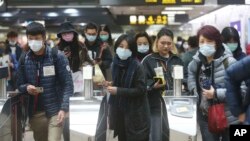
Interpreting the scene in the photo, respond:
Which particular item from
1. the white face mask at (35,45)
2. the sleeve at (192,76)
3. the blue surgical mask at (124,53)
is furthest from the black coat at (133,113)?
the white face mask at (35,45)

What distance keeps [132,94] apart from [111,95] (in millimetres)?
270

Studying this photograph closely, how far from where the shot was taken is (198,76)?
433 centimetres

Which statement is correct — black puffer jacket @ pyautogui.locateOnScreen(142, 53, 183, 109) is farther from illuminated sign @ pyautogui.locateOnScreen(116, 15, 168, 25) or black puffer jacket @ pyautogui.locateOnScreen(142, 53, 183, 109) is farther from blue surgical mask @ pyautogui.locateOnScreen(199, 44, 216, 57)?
illuminated sign @ pyautogui.locateOnScreen(116, 15, 168, 25)

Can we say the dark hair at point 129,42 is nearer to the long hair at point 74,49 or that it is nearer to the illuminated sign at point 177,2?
the long hair at point 74,49

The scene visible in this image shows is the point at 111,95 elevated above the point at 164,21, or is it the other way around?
the point at 164,21

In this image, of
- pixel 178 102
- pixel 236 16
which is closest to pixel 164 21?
pixel 236 16

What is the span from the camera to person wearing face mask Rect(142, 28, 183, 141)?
15.2 feet

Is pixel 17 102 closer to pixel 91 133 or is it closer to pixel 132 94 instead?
pixel 91 133

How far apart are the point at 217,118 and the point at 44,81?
1.61 meters

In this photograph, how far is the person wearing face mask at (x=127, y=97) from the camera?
424 centimetres

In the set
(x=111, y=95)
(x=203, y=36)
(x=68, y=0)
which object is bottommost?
(x=111, y=95)

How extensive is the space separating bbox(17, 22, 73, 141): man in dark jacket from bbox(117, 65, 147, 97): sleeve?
54 cm

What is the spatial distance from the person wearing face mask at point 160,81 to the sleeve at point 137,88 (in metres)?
0.41

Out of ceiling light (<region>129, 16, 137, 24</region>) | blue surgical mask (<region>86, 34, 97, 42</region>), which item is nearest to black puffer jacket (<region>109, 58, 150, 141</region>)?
blue surgical mask (<region>86, 34, 97, 42</region>)
